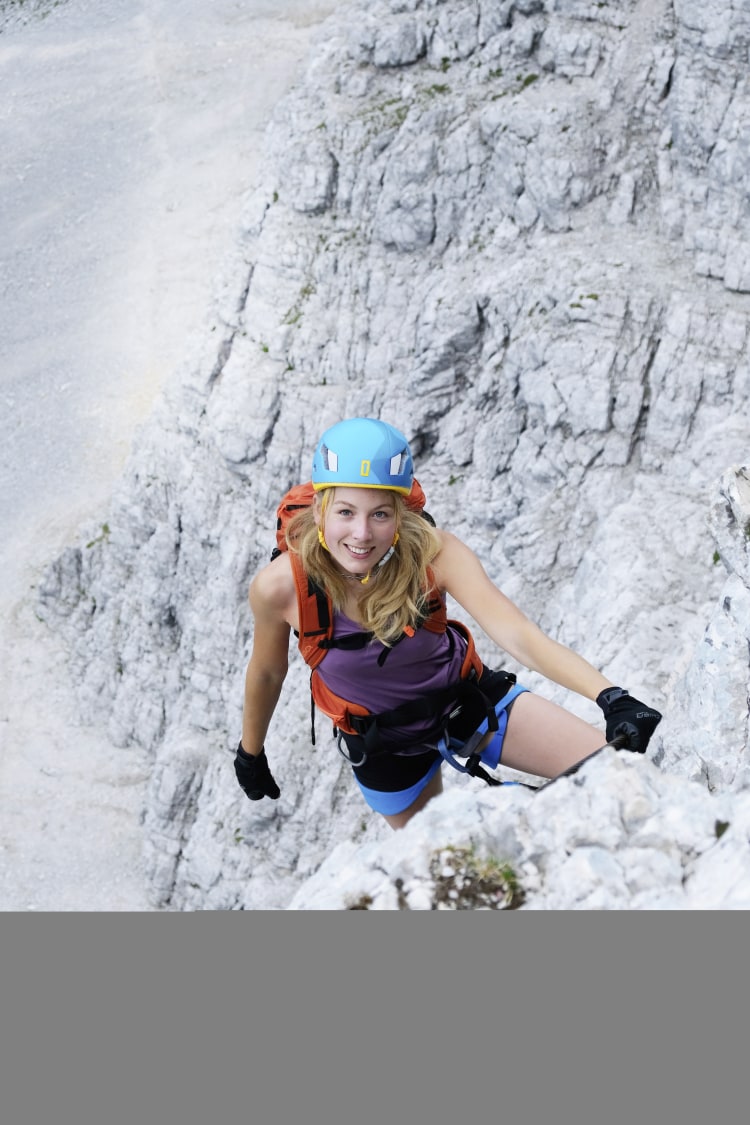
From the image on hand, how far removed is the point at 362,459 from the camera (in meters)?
6.90

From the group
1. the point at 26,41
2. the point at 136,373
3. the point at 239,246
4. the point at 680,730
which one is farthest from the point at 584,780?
the point at 26,41

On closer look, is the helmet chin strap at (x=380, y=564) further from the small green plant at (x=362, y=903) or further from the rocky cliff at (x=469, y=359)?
the rocky cliff at (x=469, y=359)

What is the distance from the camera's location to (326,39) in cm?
3125

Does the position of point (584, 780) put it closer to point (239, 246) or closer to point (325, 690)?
point (325, 690)

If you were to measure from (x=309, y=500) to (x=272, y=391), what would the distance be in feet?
77.9

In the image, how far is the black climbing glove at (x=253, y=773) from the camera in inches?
356

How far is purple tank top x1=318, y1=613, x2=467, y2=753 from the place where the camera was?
25.3 ft

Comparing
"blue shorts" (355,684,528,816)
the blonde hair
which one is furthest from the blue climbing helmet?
"blue shorts" (355,684,528,816)

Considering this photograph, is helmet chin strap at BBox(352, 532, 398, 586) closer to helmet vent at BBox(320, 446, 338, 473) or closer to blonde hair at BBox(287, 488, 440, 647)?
blonde hair at BBox(287, 488, 440, 647)

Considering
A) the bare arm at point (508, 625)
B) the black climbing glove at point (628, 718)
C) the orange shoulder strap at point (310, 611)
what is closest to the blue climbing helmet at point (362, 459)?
the bare arm at point (508, 625)

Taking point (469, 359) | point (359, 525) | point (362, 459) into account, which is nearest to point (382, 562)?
point (359, 525)

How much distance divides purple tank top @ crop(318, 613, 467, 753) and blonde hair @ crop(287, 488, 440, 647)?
262mm

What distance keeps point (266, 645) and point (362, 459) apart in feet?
5.81

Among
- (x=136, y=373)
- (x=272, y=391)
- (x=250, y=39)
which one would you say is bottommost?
(x=136, y=373)
